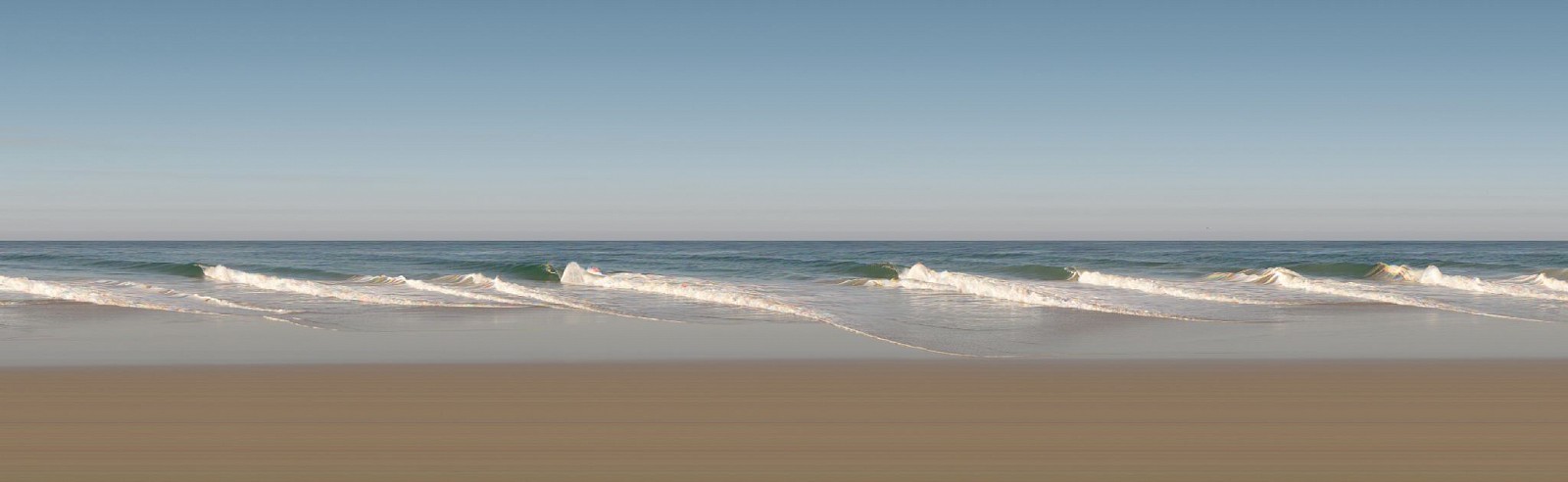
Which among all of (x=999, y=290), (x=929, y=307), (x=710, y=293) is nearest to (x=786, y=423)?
(x=929, y=307)

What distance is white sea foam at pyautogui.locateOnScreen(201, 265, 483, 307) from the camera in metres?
18.7

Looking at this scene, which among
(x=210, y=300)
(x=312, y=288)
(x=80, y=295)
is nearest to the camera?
(x=210, y=300)

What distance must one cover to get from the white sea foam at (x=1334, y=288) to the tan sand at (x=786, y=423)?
983 centimetres

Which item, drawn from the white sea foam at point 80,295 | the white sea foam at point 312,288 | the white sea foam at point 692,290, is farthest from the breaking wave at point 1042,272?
the white sea foam at point 80,295

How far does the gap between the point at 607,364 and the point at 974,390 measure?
3.63m

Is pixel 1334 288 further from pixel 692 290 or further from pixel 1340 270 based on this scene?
pixel 1340 270

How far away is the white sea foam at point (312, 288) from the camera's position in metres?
18.7

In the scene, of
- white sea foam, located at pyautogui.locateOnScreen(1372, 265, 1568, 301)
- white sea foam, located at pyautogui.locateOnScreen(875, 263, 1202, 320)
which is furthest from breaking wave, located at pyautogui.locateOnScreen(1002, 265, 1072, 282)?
white sea foam, located at pyautogui.locateOnScreen(1372, 265, 1568, 301)

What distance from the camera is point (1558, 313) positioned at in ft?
51.9

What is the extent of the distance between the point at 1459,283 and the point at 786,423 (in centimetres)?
2599

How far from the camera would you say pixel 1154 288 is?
2402 centimetres

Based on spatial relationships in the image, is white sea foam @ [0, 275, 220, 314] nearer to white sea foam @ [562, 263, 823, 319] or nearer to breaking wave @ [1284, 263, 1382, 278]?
white sea foam @ [562, 263, 823, 319]

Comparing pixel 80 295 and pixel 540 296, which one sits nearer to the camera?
pixel 80 295

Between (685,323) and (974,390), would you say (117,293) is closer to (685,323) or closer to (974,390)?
(685,323)
